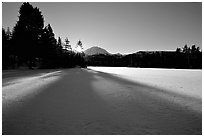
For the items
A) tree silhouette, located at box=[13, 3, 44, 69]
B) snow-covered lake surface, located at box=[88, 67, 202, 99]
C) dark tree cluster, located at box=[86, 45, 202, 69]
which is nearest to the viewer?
snow-covered lake surface, located at box=[88, 67, 202, 99]

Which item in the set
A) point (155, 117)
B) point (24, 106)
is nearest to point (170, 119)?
point (155, 117)

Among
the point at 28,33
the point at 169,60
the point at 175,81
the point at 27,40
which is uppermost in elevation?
the point at 28,33

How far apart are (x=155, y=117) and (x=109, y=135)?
1.32m

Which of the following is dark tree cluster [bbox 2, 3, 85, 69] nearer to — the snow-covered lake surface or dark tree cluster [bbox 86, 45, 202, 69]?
the snow-covered lake surface

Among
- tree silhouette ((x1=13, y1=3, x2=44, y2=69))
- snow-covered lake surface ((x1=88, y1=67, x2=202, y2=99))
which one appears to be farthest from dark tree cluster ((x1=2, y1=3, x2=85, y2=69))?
snow-covered lake surface ((x1=88, y1=67, x2=202, y2=99))

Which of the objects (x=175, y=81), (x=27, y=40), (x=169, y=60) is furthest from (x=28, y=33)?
(x=169, y=60)

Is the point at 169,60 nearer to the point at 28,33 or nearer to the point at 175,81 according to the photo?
the point at 28,33

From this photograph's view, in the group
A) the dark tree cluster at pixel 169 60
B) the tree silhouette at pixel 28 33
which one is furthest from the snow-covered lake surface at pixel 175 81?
the dark tree cluster at pixel 169 60

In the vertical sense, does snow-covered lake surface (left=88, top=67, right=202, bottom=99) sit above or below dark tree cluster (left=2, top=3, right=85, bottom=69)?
below

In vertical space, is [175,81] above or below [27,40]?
below

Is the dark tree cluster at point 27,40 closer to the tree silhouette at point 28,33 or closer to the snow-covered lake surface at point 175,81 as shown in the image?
the tree silhouette at point 28,33

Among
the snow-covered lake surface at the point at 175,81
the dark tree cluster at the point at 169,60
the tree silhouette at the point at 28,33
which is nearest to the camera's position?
the snow-covered lake surface at the point at 175,81

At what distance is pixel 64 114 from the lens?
3.38m

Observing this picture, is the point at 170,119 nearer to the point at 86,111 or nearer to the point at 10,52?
the point at 86,111
